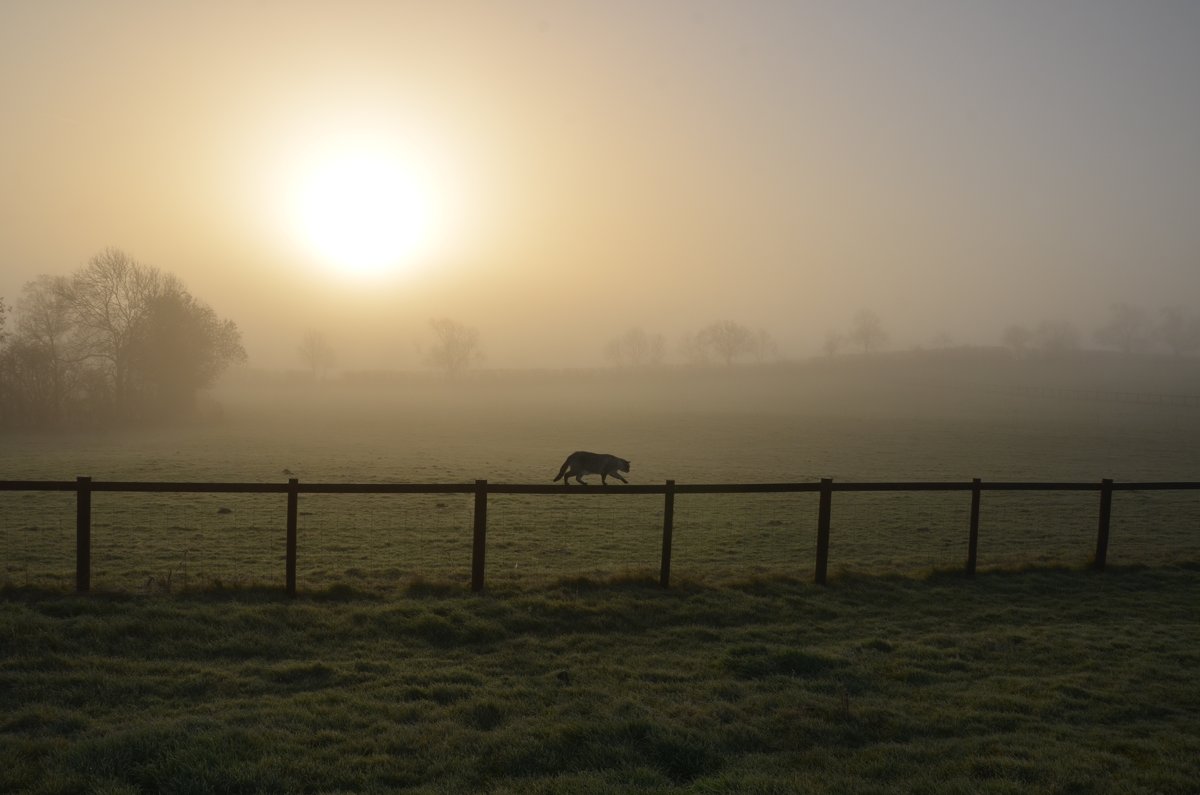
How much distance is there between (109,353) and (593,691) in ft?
210

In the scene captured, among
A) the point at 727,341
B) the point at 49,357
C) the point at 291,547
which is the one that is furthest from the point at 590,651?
the point at 727,341

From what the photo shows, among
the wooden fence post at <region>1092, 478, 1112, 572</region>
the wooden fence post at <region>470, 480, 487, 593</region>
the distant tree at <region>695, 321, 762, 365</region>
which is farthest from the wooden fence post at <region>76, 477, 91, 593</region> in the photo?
the distant tree at <region>695, 321, 762, 365</region>

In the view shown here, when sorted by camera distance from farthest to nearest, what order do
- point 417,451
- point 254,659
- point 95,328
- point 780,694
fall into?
1. point 95,328
2. point 417,451
3. point 254,659
4. point 780,694

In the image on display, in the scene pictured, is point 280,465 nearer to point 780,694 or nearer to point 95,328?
point 780,694

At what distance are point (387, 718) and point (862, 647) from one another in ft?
17.0

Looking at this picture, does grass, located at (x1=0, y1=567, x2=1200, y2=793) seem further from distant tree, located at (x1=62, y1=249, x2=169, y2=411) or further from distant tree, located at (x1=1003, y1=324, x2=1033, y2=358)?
distant tree, located at (x1=1003, y1=324, x2=1033, y2=358)

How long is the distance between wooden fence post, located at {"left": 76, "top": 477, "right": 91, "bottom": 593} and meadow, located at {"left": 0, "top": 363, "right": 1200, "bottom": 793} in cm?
22

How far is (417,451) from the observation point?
3738 cm

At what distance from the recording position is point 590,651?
794 cm

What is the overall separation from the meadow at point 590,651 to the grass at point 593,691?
1.3 inches

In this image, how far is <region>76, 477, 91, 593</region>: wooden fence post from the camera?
902 centimetres

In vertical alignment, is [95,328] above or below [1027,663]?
above

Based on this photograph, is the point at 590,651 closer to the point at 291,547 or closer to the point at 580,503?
the point at 291,547

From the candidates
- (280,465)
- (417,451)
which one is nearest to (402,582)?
(280,465)
